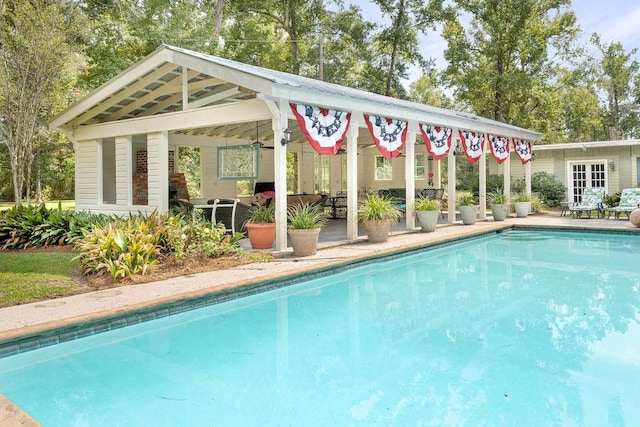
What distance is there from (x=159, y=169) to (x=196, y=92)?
1772 millimetres

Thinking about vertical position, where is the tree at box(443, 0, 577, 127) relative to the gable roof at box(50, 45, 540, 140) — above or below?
above

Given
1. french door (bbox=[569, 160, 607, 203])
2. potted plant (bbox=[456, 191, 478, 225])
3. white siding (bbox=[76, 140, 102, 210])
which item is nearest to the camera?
white siding (bbox=[76, 140, 102, 210])

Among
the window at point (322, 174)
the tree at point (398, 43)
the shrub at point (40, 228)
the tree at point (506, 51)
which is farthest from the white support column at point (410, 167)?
the tree at point (398, 43)

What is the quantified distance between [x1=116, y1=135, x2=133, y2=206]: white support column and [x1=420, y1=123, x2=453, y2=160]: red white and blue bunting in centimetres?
611

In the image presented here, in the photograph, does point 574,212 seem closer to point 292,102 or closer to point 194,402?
point 292,102

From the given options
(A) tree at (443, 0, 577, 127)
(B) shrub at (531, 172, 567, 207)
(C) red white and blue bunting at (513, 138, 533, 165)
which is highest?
(A) tree at (443, 0, 577, 127)

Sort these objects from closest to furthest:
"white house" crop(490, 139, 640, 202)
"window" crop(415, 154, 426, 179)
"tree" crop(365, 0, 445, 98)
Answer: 1. "white house" crop(490, 139, 640, 202)
2. "window" crop(415, 154, 426, 179)
3. "tree" crop(365, 0, 445, 98)

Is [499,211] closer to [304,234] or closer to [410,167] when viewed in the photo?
[410,167]

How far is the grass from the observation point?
516cm

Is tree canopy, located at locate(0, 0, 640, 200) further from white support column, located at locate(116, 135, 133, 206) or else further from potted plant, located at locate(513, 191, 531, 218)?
white support column, located at locate(116, 135, 133, 206)

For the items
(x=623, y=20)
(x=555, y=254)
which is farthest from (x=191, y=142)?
(x=623, y=20)

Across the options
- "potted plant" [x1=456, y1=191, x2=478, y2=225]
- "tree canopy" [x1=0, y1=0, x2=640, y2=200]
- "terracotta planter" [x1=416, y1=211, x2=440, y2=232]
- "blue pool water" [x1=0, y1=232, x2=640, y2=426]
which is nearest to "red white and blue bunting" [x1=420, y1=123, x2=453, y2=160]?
"terracotta planter" [x1=416, y1=211, x2=440, y2=232]

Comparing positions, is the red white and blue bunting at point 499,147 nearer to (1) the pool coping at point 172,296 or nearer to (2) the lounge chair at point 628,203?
(2) the lounge chair at point 628,203

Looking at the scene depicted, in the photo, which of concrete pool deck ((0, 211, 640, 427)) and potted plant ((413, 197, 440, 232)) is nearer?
concrete pool deck ((0, 211, 640, 427))
